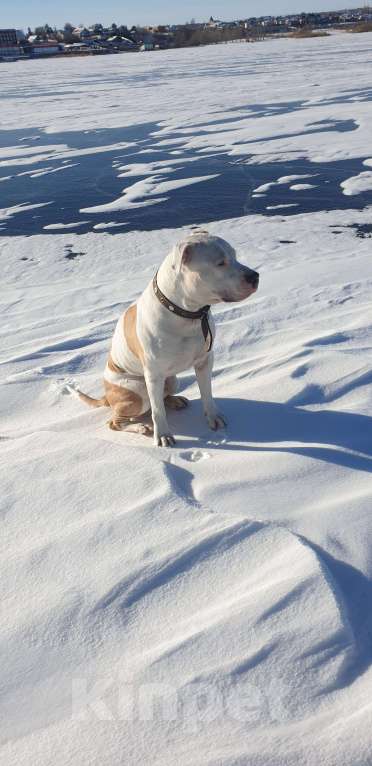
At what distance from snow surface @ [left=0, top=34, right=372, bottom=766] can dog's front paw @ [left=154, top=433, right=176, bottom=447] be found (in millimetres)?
64

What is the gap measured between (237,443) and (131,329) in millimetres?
761

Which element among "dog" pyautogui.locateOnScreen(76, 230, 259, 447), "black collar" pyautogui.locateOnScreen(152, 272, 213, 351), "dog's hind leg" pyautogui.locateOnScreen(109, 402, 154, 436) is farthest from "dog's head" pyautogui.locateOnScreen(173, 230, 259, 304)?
"dog's hind leg" pyautogui.locateOnScreen(109, 402, 154, 436)

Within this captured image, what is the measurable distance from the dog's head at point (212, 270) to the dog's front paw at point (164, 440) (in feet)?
2.59

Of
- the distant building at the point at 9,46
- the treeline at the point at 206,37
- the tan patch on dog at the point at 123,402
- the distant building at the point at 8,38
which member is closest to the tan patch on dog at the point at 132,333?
the tan patch on dog at the point at 123,402

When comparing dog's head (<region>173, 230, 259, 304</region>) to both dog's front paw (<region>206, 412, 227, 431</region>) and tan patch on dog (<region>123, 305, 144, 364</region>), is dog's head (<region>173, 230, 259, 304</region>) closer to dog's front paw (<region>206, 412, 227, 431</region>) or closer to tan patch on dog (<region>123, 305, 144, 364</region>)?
tan patch on dog (<region>123, 305, 144, 364</region>)

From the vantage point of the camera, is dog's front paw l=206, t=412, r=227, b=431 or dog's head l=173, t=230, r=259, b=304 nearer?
dog's head l=173, t=230, r=259, b=304

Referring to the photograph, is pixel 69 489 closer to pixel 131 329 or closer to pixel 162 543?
pixel 162 543

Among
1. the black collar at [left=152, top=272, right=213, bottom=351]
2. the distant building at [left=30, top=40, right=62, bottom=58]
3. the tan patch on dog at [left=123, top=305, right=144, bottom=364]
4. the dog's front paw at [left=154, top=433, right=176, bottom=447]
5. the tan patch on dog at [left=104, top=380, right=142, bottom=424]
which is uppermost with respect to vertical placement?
the distant building at [left=30, top=40, right=62, bottom=58]

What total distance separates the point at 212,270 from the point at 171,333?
1.18 ft

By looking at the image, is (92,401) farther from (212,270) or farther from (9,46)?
(9,46)

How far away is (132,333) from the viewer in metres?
2.98

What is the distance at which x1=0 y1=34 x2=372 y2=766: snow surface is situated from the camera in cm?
153

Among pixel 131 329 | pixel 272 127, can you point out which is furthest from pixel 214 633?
pixel 272 127

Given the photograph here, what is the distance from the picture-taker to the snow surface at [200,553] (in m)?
1.53
